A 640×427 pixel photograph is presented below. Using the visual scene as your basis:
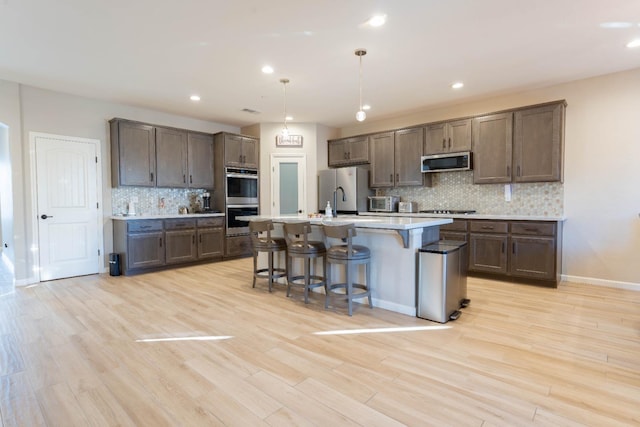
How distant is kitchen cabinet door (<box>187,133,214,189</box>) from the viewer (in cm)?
600

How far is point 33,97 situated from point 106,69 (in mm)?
1589

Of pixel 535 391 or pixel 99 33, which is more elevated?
pixel 99 33

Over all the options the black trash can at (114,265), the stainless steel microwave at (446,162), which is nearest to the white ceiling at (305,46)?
the stainless steel microwave at (446,162)

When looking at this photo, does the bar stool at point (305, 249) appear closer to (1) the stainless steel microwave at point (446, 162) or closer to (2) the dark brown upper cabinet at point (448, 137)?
(1) the stainless steel microwave at point (446, 162)

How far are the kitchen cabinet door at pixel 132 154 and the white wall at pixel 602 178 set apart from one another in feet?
20.4

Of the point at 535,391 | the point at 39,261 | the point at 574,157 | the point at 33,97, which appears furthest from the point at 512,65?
the point at 39,261

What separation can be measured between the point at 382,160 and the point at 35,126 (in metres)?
5.50

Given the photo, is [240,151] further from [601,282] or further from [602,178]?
[601,282]

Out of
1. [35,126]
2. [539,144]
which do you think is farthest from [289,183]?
[539,144]

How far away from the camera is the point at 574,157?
4.42m

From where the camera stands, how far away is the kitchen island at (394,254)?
320cm

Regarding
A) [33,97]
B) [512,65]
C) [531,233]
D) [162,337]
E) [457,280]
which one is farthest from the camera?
[33,97]

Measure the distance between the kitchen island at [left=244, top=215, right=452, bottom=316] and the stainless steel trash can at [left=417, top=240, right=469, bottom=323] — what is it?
10cm

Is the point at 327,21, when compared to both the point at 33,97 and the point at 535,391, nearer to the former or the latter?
the point at 535,391
